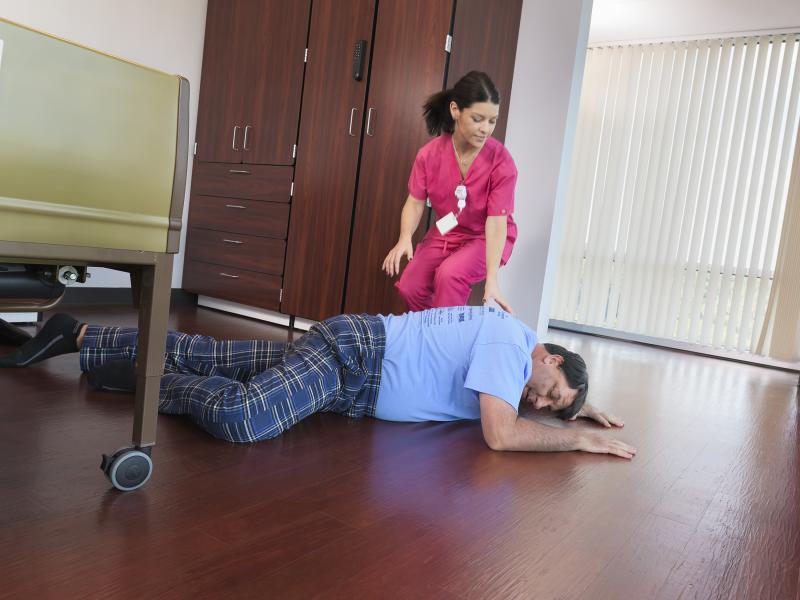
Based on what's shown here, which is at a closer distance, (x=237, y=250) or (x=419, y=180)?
(x=419, y=180)

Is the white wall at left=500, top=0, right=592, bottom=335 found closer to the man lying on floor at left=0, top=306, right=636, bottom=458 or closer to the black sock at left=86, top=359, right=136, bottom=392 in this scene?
the man lying on floor at left=0, top=306, right=636, bottom=458

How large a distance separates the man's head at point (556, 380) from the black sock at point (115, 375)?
116 centimetres

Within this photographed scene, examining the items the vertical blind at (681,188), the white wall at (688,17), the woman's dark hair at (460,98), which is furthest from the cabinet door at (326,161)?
the vertical blind at (681,188)

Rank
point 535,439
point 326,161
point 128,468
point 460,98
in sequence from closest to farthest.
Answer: point 128,468 < point 535,439 < point 460,98 < point 326,161

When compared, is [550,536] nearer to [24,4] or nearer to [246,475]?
[246,475]

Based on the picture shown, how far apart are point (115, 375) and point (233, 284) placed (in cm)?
225

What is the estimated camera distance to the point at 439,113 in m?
2.77

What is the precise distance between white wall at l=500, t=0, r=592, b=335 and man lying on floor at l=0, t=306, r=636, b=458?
163 centimetres

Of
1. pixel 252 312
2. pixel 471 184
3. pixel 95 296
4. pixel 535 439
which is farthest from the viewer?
pixel 252 312

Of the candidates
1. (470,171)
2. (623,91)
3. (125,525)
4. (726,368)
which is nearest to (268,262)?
(470,171)

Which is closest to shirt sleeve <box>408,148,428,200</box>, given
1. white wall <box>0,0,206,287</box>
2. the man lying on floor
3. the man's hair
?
the man lying on floor

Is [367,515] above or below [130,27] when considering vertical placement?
below

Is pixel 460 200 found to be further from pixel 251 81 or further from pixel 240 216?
pixel 251 81

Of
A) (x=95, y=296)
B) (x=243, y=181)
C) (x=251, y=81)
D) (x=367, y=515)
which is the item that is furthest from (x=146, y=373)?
(x=251, y=81)
